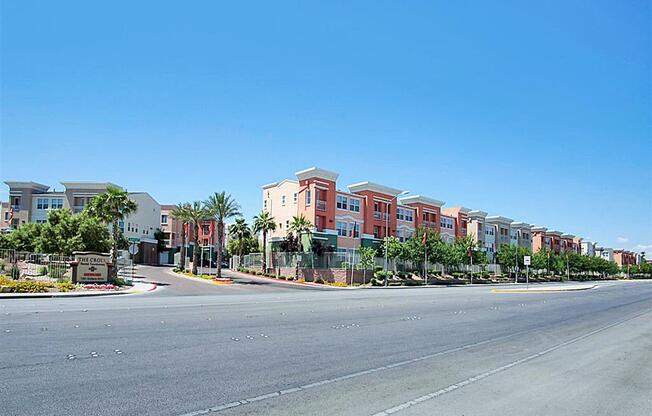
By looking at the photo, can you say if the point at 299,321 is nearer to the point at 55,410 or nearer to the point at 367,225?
the point at 55,410

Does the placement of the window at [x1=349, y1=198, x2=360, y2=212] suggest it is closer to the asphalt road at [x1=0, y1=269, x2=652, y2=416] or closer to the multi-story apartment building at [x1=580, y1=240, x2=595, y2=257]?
the asphalt road at [x1=0, y1=269, x2=652, y2=416]

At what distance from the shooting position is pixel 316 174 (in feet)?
198

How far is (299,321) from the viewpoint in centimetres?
1684

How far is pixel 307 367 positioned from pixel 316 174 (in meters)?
51.1

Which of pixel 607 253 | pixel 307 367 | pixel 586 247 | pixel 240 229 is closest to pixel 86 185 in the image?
pixel 240 229

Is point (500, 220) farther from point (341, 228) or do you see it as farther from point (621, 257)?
point (621, 257)

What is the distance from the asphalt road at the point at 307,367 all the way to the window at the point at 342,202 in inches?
1820

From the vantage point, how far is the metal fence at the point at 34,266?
116ft

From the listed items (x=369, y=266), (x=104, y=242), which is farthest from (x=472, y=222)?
(x=104, y=242)

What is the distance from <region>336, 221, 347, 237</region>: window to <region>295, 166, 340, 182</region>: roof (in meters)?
5.23

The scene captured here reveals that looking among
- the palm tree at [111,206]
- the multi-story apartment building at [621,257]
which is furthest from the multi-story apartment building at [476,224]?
the multi-story apartment building at [621,257]

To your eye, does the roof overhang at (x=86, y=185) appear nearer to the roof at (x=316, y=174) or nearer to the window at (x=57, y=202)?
the window at (x=57, y=202)

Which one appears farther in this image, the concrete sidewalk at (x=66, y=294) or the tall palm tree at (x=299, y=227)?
the tall palm tree at (x=299, y=227)

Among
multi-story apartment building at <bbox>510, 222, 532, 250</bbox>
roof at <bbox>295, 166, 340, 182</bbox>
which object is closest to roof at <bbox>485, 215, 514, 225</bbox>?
multi-story apartment building at <bbox>510, 222, 532, 250</bbox>
